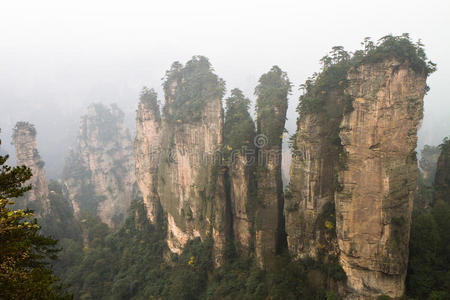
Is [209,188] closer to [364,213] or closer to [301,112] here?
[301,112]

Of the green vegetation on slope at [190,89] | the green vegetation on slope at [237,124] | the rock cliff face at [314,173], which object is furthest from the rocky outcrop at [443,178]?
the green vegetation on slope at [190,89]

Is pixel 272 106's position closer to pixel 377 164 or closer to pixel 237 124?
pixel 237 124

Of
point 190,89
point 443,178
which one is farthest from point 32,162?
point 443,178

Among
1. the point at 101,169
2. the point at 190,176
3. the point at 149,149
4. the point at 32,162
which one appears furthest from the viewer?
the point at 101,169

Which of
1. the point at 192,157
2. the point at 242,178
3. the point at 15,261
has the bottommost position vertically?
the point at 15,261

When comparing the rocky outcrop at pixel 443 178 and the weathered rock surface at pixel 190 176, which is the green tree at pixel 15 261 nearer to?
the weathered rock surface at pixel 190 176

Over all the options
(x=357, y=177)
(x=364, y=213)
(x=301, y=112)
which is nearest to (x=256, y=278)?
(x=364, y=213)
